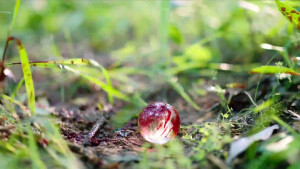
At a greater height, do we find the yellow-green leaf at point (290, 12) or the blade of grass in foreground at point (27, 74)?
the blade of grass in foreground at point (27, 74)

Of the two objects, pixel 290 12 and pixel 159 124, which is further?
pixel 290 12

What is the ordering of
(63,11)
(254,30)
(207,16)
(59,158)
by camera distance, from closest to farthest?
(59,158) < (254,30) < (207,16) < (63,11)

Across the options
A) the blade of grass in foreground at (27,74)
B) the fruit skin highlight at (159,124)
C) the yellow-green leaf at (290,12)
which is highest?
the blade of grass in foreground at (27,74)

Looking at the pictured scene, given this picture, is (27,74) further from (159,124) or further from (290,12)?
(290,12)

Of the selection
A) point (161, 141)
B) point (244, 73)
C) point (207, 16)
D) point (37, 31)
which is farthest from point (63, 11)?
point (161, 141)

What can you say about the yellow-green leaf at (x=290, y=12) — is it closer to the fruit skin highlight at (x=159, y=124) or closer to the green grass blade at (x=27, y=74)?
the fruit skin highlight at (x=159, y=124)

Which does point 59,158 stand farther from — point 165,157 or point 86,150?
point 165,157

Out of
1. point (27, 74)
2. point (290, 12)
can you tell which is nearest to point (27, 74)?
point (27, 74)

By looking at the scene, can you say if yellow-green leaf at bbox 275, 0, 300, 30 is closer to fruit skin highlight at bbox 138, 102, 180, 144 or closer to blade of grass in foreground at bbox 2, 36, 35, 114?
fruit skin highlight at bbox 138, 102, 180, 144

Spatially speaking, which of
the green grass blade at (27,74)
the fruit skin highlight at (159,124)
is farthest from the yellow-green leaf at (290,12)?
the green grass blade at (27,74)
